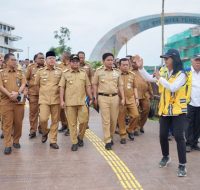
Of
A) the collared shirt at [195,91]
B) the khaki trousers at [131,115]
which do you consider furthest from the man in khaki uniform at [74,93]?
the collared shirt at [195,91]

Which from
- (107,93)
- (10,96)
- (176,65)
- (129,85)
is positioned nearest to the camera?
(176,65)

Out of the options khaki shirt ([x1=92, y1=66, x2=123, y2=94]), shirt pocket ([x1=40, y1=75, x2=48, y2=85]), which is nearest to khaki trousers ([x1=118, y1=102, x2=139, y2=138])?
khaki shirt ([x1=92, y1=66, x2=123, y2=94])

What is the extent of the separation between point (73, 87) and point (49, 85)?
517 mm

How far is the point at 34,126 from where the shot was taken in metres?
9.10

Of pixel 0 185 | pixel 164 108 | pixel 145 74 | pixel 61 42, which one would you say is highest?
pixel 61 42

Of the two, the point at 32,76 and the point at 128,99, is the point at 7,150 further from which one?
the point at 128,99

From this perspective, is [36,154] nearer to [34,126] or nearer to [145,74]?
[34,126]

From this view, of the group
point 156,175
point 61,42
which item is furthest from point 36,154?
point 61,42

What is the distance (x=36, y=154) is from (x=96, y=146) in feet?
4.38

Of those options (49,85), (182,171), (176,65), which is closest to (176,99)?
(176,65)

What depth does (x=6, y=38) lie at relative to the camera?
83.2 metres

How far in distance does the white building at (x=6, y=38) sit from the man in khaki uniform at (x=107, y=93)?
2859 inches

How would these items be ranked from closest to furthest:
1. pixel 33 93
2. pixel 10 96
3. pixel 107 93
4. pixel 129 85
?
pixel 10 96
pixel 107 93
pixel 129 85
pixel 33 93

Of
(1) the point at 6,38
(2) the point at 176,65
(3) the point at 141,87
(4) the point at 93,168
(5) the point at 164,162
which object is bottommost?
(4) the point at 93,168
